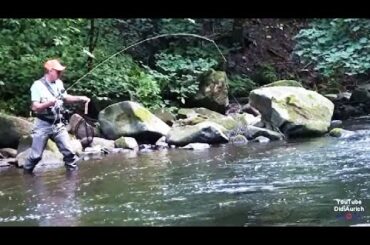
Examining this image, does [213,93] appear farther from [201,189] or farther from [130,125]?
[201,189]

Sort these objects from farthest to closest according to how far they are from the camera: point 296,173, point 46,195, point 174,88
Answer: point 174,88
point 296,173
point 46,195

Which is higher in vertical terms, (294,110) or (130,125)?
(294,110)

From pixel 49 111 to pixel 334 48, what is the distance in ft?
10.2

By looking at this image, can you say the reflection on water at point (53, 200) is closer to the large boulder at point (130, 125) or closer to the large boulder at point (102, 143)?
the large boulder at point (102, 143)

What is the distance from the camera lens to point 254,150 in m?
5.46

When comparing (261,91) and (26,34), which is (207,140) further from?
(26,34)

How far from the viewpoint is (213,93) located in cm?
756

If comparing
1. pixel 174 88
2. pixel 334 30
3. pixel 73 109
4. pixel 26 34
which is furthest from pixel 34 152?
pixel 174 88

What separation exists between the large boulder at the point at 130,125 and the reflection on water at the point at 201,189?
72cm

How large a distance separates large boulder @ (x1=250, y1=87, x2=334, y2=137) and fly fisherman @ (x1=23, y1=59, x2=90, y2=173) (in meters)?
2.55

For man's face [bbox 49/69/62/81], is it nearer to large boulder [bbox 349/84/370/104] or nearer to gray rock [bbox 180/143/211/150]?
gray rock [bbox 180/143/211/150]

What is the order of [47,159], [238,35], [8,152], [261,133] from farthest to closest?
[238,35] → [261,133] → [8,152] → [47,159]

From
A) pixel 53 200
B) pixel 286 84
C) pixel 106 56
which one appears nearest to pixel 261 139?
pixel 286 84
